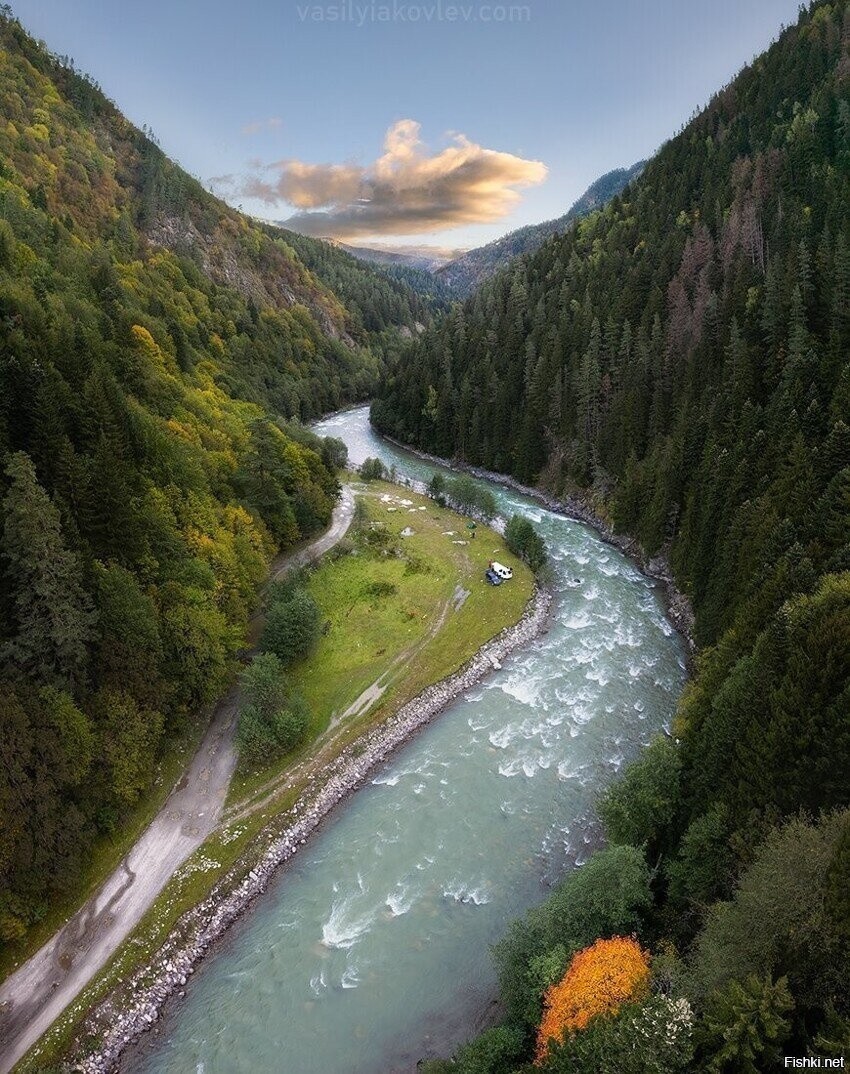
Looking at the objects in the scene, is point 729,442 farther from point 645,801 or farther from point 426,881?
point 426,881

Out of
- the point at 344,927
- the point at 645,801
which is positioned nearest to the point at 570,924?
the point at 645,801

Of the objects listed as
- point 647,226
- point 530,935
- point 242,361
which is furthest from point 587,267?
point 530,935

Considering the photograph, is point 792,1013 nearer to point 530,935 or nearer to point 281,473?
point 530,935

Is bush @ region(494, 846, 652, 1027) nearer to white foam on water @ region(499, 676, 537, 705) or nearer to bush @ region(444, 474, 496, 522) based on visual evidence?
white foam on water @ region(499, 676, 537, 705)

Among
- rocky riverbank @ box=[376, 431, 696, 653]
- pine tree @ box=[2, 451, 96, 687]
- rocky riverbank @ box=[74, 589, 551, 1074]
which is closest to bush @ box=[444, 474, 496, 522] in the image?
rocky riverbank @ box=[376, 431, 696, 653]

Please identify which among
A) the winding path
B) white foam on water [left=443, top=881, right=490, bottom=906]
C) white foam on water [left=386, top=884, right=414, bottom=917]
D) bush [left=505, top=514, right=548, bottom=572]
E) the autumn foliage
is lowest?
white foam on water [left=386, top=884, right=414, bottom=917]

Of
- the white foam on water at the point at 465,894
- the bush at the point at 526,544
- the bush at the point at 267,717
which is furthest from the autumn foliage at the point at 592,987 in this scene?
the bush at the point at 526,544
